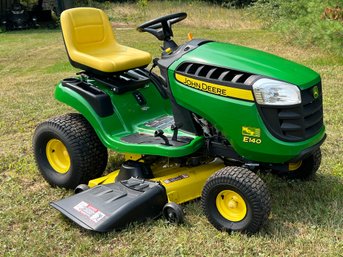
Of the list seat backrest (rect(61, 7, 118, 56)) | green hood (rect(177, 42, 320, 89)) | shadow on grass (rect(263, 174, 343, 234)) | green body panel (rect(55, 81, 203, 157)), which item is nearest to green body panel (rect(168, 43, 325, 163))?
green hood (rect(177, 42, 320, 89))

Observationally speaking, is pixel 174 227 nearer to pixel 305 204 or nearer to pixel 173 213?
pixel 173 213

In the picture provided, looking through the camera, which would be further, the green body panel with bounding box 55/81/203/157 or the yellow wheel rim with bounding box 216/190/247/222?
the green body panel with bounding box 55/81/203/157

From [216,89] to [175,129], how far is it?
444 millimetres

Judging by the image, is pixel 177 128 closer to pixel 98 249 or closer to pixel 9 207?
pixel 98 249

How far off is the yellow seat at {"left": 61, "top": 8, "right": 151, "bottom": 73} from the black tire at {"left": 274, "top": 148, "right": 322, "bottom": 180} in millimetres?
1334

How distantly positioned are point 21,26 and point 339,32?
13.0 m

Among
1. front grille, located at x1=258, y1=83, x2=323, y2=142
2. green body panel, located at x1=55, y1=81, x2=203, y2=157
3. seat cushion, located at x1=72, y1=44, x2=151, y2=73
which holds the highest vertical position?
seat cushion, located at x1=72, y1=44, x2=151, y2=73

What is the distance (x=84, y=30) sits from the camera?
3.72 m

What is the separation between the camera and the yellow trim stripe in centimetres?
270

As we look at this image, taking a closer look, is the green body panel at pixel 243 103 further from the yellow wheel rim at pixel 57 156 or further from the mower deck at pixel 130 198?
the yellow wheel rim at pixel 57 156

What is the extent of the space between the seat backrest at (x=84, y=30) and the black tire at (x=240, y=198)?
4.94ft

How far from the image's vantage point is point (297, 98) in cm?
265

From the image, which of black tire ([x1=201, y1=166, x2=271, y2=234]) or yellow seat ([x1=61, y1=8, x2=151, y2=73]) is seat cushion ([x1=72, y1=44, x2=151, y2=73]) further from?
black tire ([x1=201, y1=166, x2=271, y2=234])

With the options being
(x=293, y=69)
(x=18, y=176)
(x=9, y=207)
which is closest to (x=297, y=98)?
(x=293, y=69)
